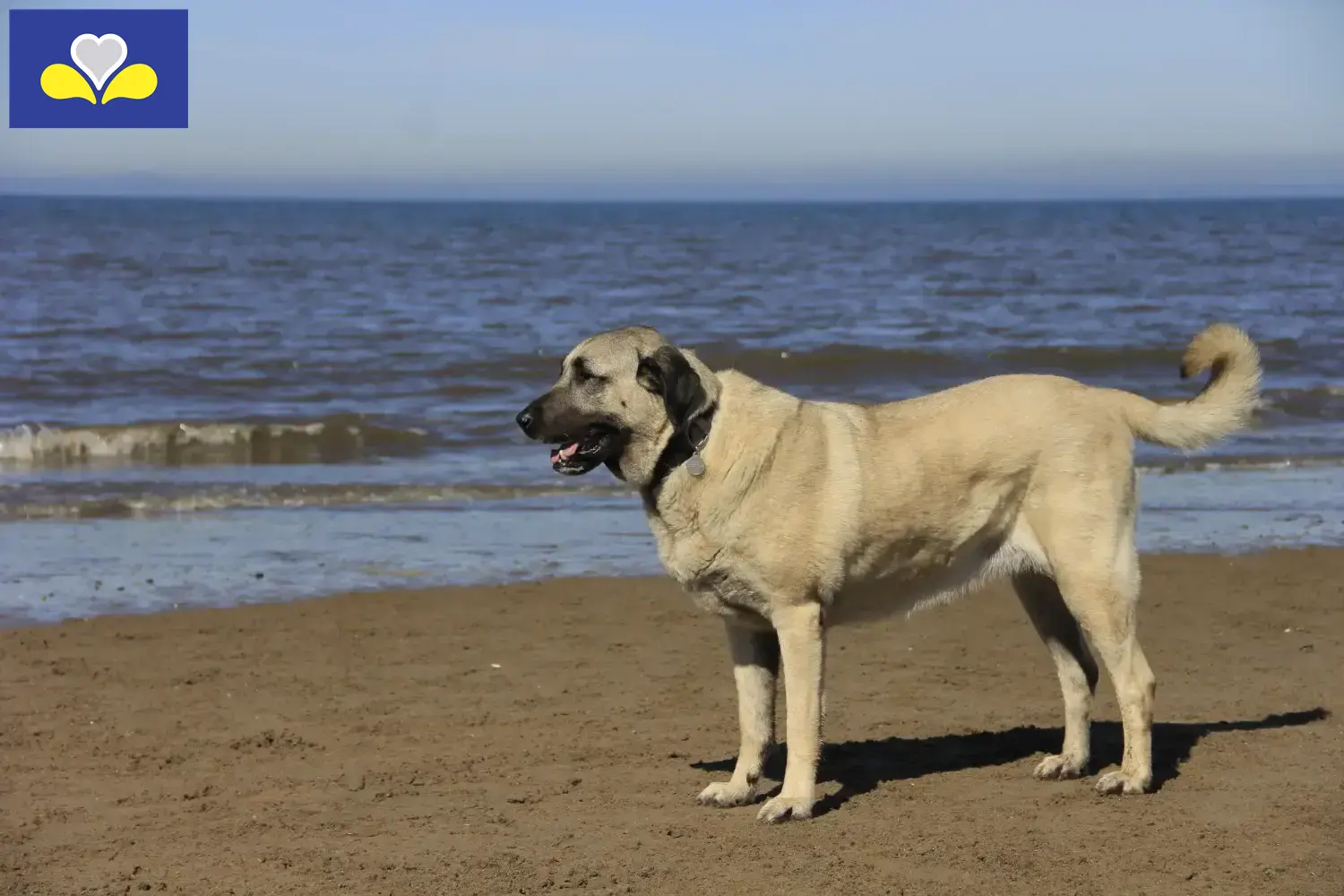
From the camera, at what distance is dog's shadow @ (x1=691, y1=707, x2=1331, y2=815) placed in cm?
614

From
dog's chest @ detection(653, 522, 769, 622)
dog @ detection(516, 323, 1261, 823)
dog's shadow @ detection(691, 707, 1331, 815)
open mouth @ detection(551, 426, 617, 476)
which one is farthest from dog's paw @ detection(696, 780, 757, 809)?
open mouth @ detection(551, 426, 617, 476)

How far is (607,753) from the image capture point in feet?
21.3

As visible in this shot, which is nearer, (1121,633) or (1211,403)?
(1121,633)

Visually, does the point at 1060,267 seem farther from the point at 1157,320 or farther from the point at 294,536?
the point at 294,536

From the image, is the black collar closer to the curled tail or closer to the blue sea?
the curled tail

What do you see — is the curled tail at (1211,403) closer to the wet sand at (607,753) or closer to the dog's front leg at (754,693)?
the wet sand at (607,753)

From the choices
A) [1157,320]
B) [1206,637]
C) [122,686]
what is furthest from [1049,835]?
[1157,320]

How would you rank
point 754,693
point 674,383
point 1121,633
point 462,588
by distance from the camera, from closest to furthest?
point 674,383, point 1121,633, point 754,693, point 462,588

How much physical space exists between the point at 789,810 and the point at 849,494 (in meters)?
1.16

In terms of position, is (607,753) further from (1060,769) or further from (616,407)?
(1060,769)

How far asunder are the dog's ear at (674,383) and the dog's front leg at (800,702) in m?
0.79

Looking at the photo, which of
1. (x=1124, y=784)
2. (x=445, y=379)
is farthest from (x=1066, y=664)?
(x=445, y=379)

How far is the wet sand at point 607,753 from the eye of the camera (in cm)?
500

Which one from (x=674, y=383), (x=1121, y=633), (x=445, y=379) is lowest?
(x=445, y=379)
